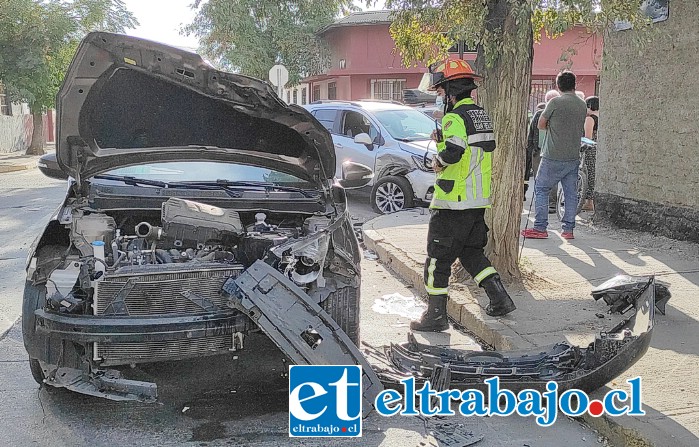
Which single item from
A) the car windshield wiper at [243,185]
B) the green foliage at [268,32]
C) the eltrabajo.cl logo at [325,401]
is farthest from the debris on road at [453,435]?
the green foliage at [268,32]

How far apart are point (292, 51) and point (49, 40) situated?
9.30m

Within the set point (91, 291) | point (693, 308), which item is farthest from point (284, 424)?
point (693, 308)

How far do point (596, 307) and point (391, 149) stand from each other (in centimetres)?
586

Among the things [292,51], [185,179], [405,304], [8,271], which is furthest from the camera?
[292,51]

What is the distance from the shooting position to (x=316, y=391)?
3748mm

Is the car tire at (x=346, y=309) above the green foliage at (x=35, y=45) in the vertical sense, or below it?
below

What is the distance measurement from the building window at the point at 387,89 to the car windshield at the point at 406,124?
1512 cm

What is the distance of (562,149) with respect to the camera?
817 centimetres

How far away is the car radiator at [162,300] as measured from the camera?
3686mm

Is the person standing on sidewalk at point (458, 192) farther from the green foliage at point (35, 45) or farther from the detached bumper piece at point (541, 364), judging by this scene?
the green foliage at point (35, 45)

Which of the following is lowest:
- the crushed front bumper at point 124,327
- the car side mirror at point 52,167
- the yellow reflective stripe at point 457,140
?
the crushed front bumper at point 124,327

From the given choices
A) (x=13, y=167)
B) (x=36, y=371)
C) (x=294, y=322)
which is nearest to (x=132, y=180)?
(x=36, y=371)

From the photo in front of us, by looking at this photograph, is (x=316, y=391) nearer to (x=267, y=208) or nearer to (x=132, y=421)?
(x=132, y=421)

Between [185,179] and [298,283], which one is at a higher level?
[185,179]
